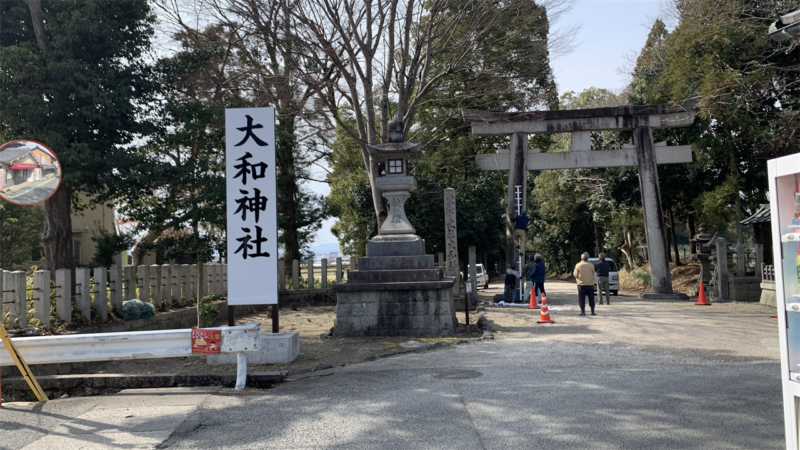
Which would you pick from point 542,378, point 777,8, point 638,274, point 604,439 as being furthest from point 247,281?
point 638,274

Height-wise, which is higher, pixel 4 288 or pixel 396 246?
pixel 396 246

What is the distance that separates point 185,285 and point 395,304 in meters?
6.93

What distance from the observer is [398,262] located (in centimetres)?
1082

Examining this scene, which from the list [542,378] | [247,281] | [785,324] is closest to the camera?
[785,324]

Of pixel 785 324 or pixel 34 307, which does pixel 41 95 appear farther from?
pixel 785 324

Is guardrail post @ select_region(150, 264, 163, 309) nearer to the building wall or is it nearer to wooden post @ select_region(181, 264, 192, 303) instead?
wooden post @ select_region(181, 264, 192, 303)

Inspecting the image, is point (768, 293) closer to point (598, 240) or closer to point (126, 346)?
point (126, 346)

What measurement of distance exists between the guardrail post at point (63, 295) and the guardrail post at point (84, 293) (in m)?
0.45

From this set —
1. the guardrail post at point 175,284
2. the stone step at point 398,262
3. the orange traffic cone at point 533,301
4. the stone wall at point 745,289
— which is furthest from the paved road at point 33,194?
the stone wall at point 745,289

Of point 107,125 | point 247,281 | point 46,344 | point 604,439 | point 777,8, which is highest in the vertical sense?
point 777,8

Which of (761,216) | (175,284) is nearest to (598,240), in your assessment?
(761,216)

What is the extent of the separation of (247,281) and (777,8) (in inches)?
457

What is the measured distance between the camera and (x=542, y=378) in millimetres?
6367

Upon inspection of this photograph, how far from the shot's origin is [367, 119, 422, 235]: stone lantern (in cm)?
1145
